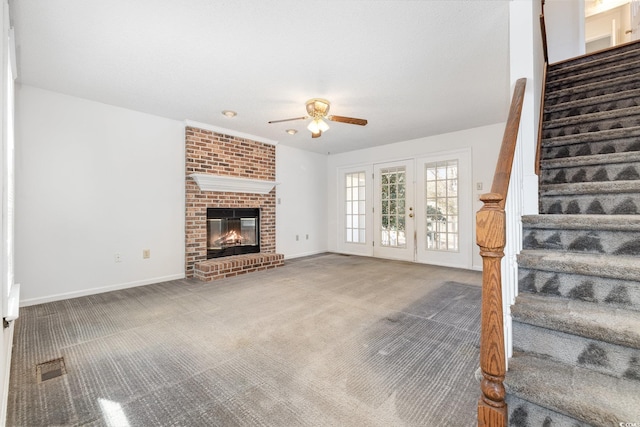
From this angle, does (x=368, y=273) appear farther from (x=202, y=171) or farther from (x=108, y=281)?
(x=108, y=281)

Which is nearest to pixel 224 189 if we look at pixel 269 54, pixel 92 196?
pixel 92 196

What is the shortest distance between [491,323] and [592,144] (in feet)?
7.31

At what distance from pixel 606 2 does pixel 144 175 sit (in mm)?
8530

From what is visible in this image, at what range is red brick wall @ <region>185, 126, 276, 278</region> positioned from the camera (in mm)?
4270

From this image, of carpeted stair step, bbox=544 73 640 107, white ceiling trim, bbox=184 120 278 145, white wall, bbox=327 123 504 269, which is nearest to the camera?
carpeted stair step, bbox=544 73 640 107

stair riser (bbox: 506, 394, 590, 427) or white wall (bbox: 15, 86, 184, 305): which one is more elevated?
white wall (bbox: 15, 86, 184, 305)

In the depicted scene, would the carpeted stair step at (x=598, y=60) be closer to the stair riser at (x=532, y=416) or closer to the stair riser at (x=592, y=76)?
the stair riser at (x=592, y=76)

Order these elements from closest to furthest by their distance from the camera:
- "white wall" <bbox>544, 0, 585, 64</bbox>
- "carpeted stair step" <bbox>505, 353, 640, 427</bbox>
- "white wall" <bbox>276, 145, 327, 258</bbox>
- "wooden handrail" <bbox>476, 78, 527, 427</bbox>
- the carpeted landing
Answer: "carpeted stair step" <bbox>505, 353, 640, 427</bbox>
"wooden handrail" <bbox>476, 78, 527, 427</bbox>
the carpeted landing
"white wall" <bbox>544, 0, 585, 64</bbox>
"white wall" <bbox>276, 145, 327, 258</bbox>

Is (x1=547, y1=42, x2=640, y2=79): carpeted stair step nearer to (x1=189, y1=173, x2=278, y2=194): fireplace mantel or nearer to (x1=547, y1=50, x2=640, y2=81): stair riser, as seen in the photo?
(x1=547, y1=50, x2=640, y2=81): stair riser

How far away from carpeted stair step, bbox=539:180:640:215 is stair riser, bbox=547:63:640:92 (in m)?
1.98

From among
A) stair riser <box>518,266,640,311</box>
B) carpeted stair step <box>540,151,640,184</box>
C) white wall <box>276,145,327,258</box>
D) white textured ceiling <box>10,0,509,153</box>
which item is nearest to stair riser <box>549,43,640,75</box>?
white textured ceiling <box>10,0,509,153</box>

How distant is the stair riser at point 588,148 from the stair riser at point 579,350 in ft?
5.95

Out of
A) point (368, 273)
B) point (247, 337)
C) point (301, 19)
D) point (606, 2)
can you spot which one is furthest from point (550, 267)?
point (606, 2)

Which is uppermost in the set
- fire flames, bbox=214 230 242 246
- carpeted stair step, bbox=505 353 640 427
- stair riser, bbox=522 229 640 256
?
stair riser, bbox=522 229 640 256
